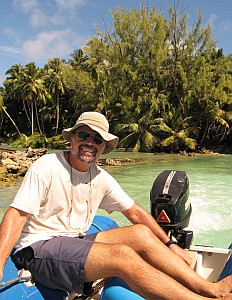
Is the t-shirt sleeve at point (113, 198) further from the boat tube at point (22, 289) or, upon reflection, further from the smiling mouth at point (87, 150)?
the boat tube at point (22, 289)

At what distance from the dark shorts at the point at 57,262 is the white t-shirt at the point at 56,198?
0.09 meters

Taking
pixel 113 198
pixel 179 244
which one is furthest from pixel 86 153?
pixel 179 244

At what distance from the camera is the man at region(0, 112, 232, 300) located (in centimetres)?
207

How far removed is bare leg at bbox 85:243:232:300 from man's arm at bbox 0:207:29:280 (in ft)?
1.56

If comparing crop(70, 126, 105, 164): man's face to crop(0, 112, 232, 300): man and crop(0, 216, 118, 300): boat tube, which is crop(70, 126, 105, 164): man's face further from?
crop(0, 216, 118, 300): boat tube

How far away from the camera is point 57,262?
2.26 m

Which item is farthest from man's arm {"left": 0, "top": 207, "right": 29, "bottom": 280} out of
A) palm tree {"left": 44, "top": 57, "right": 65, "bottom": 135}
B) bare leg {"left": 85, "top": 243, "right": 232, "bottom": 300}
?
palm tree {"left": 44, "top": 57, "right": 65, "bottom": 135}

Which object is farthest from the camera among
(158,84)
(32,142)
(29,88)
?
(29,88)

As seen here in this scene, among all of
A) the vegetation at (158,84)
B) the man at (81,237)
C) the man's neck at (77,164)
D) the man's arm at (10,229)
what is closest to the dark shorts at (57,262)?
the man at (81,237)

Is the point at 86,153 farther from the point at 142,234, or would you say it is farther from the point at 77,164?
the point at 142,234

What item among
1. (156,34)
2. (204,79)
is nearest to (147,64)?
(156,34)

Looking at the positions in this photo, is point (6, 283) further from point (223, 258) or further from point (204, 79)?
point (204, 79)

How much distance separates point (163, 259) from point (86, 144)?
99 cm

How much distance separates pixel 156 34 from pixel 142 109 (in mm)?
5375
